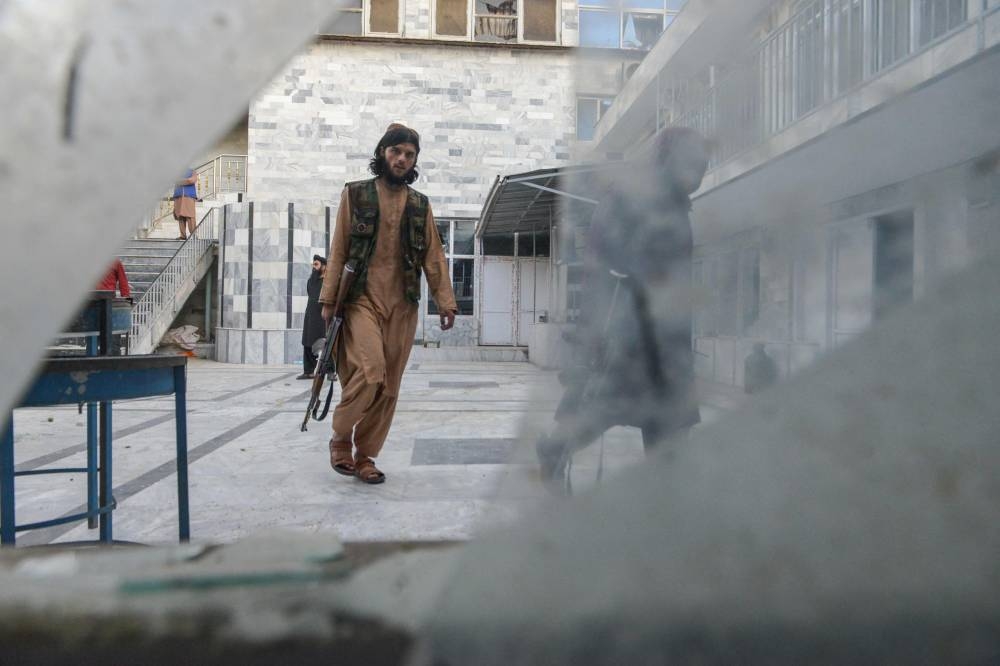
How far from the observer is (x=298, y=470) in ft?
9.87

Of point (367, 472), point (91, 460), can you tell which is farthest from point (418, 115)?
point (91, 460)

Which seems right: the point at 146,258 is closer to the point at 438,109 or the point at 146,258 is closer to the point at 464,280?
the point at 464,280

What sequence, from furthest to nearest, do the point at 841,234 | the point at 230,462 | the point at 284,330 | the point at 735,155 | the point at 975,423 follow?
1. the point at 284,330
2. the point at 230,462
3. the point at 735,155
4. the point at 841,234
5. the point at 975,423

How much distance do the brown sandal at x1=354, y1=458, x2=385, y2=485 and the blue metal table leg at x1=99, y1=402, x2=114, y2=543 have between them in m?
0.99

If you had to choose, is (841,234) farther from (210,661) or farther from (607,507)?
(210,661)

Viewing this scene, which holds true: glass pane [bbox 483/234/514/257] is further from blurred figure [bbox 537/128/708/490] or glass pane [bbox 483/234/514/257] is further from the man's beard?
blurred figure [bbox 537/128/708/490]

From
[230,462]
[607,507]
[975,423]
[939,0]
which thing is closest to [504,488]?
[607,507]

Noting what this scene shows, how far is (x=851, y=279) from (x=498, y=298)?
13.2 meters

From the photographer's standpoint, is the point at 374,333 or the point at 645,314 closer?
the point at 645,314

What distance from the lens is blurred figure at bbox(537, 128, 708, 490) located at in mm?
679

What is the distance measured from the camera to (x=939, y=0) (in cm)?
52

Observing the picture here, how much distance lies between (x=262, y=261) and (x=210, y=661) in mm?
11177

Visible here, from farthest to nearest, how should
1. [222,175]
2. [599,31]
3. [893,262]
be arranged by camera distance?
[222,175] → [599,31] → [893,262]

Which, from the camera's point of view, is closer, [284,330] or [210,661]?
[210,661]
